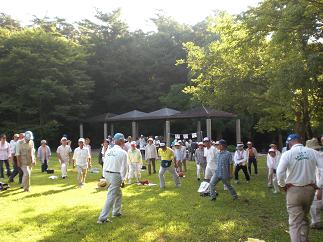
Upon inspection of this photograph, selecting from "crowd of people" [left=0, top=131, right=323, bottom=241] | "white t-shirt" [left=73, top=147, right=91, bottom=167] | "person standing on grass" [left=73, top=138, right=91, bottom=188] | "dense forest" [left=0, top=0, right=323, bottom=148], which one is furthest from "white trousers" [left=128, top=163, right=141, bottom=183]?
"dense forest" [left=0, top=0, right=323, bottom=148]

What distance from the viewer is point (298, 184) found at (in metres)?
7.01

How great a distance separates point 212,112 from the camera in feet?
98.1

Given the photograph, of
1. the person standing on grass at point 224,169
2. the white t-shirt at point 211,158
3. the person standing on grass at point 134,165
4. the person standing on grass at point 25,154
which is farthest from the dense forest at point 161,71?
the person standing on grass at point 25,154

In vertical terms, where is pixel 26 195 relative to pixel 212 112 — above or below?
below

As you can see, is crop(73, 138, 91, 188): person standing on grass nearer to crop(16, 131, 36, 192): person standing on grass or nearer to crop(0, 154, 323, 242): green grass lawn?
crop(0, 154, 323, 242): green grass lawn

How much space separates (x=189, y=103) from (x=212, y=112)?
9224 millimetres

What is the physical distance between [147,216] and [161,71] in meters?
35.6

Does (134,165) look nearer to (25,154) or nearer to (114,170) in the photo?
(25,154)

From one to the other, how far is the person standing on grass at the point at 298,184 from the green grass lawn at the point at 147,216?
1251mm

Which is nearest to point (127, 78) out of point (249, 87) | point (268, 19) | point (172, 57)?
point (172, 57)

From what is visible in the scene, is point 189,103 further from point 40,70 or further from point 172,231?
point 172,231

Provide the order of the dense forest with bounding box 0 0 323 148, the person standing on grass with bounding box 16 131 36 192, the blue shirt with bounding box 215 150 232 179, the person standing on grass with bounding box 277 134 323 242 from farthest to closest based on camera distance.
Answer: the dense forest with bounding box 0 0 323 148, the person standing on grass with bounding box 16 131 36 192, the blue shirt with bounding box 215 150 232 179, the person standing on grass with bounding box 277 134 323 242

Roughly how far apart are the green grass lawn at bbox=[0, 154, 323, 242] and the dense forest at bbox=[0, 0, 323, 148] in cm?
483

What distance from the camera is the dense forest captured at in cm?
1502
